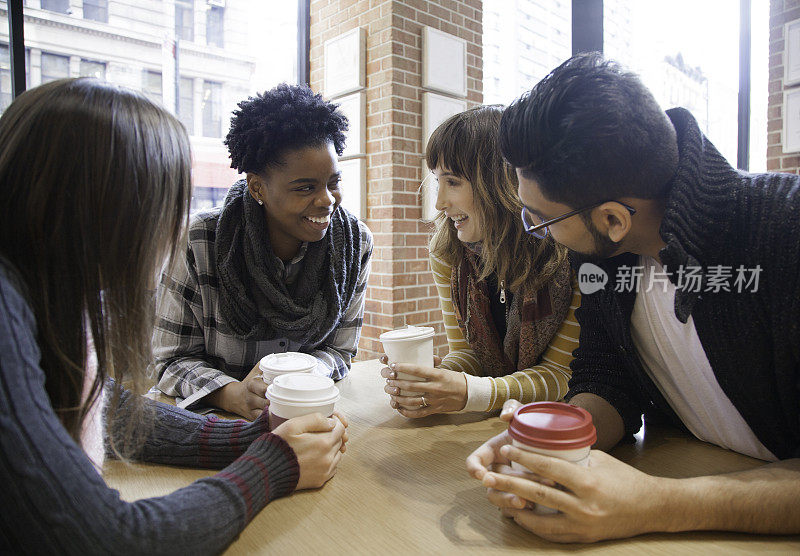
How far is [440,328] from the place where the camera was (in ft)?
12.1

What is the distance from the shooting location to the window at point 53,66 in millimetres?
2707

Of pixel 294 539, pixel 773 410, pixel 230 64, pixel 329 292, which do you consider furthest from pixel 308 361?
pixel 230 64

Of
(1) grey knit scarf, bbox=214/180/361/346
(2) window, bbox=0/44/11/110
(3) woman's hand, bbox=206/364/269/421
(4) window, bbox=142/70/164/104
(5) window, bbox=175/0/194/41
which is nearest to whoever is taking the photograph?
(3) woman's hand, bbox=206/364/269/421

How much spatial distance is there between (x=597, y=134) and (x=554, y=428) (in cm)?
51

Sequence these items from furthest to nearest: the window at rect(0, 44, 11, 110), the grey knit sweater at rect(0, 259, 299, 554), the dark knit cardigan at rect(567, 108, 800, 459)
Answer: the window at rect(0, 44, 11, 110)
the dark knit cardigan at rect(567, 108, 800, 459)
the grey knit sweater at rect(0, 259, 299, 554)

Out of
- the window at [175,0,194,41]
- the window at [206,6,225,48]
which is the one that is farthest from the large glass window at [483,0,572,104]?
the window at [175,0,194,41]

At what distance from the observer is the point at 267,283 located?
1586 millimetres

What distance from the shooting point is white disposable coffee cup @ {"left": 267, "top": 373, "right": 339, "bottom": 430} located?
3.09 feet

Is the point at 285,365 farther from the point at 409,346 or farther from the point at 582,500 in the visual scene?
the point at 582,500

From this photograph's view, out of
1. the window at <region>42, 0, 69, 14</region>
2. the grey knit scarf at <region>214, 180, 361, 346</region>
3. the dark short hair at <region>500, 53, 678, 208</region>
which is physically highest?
the window at <region>42, 0, 69, 14</region>

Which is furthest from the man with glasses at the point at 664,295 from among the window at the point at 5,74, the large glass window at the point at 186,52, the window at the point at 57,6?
the window at the point at 57,6

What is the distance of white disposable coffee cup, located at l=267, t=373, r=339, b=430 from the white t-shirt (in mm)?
666

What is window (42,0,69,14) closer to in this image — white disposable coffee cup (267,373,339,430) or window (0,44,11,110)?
window (0,44,11,110)

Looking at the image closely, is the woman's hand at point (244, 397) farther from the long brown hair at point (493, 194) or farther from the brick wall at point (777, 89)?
the brick wall at point (777, 89)
